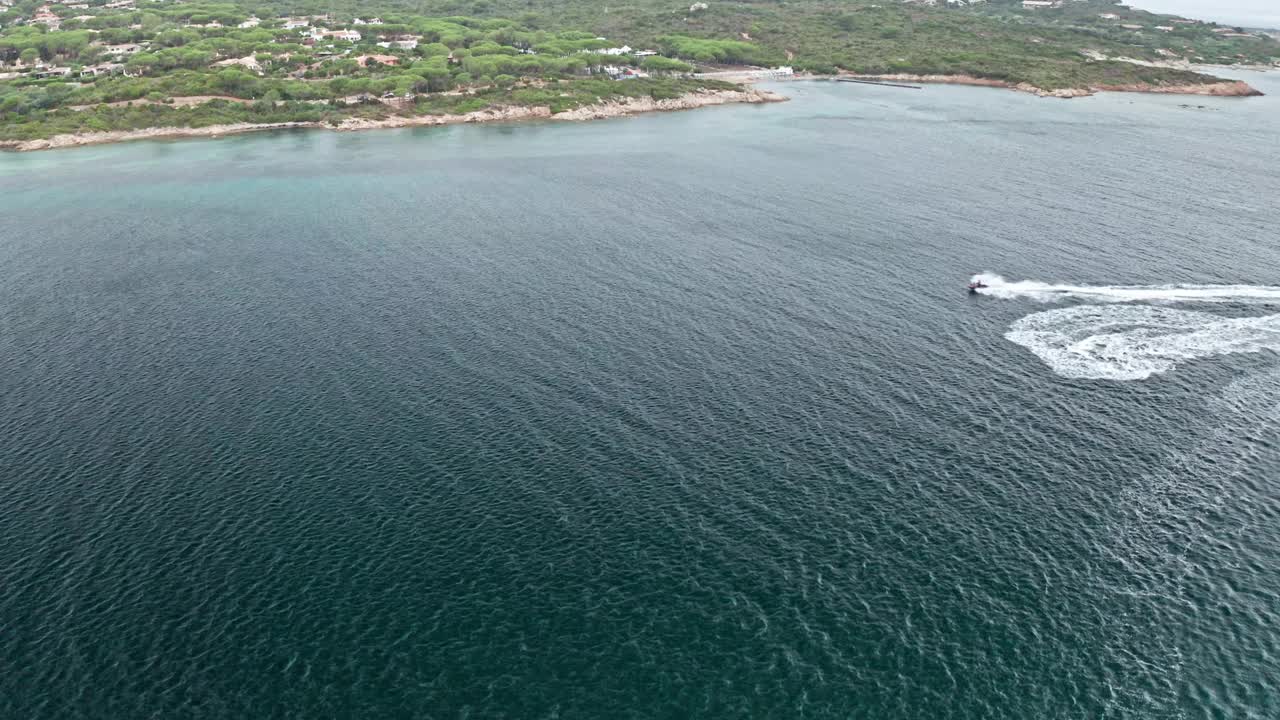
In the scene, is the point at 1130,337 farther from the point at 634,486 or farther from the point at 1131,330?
the point at 634,486

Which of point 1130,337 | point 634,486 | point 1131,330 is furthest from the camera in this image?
point 1131,330

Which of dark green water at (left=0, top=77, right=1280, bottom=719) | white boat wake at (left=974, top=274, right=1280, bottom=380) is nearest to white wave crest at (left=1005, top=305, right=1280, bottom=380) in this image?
white boat wake at (left=974, top=274, right=1280, bottom=380)

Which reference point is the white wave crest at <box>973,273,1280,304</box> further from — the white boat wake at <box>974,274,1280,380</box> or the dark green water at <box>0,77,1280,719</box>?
the dark green water at <box>0,77,1280,719</box>

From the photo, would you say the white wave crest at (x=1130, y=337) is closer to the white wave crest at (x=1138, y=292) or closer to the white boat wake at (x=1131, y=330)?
the white boat wake at (x=1131, y=330)

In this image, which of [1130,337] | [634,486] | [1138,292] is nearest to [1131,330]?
[1130,337]

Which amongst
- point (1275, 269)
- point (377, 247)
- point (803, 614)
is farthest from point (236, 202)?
point (1275, 269)

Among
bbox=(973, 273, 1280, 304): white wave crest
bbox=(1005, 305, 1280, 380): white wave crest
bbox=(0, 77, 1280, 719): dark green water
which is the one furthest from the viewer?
bbox=(973, 273, 1280, 304): white wave crest
